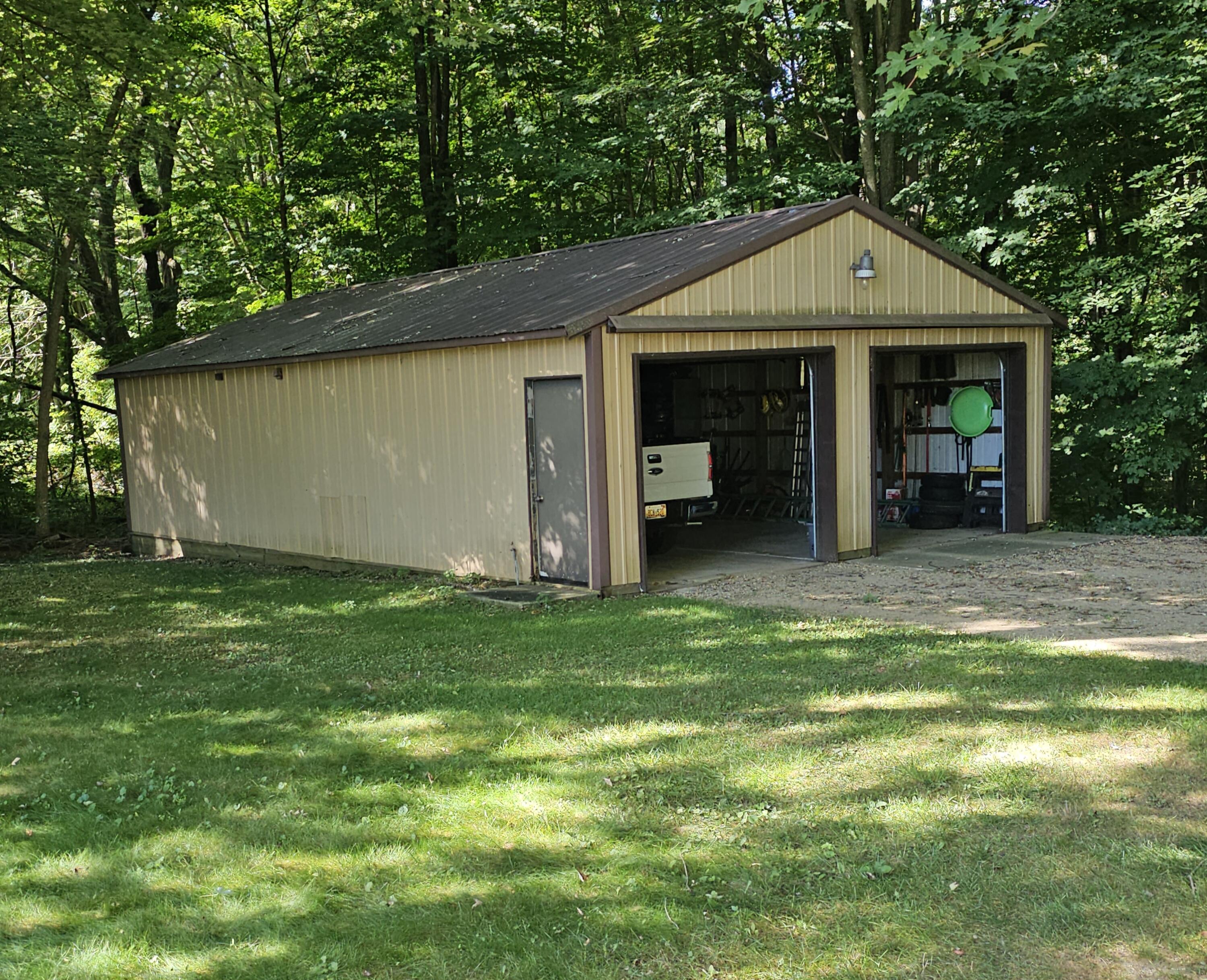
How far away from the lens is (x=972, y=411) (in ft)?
48.4

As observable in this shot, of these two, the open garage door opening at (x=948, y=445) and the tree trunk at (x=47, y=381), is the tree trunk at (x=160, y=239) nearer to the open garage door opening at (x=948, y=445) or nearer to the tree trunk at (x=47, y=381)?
the tree trunk at (x=47, y=381)

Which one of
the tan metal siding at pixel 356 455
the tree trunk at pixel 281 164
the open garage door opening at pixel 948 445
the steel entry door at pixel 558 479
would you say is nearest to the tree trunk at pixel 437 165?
the tree trunk at pixel 281 164

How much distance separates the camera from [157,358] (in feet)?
57.0

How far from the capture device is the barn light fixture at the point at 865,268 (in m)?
12.2

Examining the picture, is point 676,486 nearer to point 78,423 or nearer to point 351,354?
point 351,354

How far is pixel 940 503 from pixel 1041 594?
550cm

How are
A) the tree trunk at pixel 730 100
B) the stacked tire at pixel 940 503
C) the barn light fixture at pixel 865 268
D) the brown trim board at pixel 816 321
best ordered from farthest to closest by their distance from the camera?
the tree trunk at pixel 730 100
the stacked tire at pixel 940 503
the barn light fixture at pixel 865 268
the brown trim board at pixel 816 321

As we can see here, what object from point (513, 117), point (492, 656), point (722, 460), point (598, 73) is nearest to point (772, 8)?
point (598, 73)

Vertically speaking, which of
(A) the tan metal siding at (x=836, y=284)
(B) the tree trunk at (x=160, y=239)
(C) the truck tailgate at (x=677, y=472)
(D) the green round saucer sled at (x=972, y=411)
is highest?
(B) the tree trunk at (x=160, y=239)

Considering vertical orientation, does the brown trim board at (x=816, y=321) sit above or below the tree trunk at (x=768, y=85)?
below

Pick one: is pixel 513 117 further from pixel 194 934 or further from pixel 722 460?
pixel 194 934

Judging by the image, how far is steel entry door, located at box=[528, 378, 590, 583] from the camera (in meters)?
10.5

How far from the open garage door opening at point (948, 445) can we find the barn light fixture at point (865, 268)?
141 centimetres

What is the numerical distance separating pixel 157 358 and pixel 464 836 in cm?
1459
